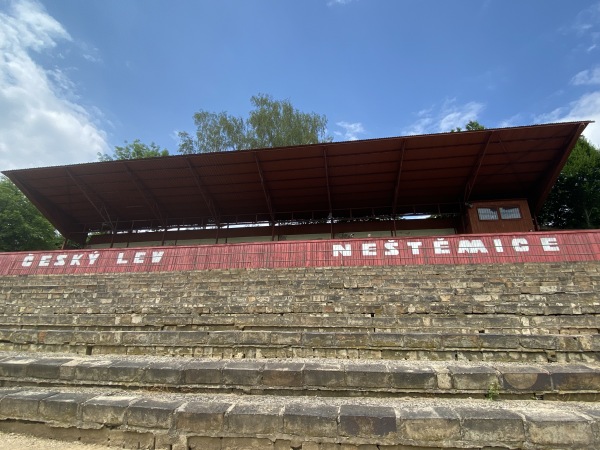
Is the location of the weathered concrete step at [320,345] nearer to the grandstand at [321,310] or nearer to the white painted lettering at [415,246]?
the grandstand at [321,310]

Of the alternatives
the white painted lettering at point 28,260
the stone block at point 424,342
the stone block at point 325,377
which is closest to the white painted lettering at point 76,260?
the white painted lettering at point 28,260

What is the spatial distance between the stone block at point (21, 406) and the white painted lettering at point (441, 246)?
1111 centimetres

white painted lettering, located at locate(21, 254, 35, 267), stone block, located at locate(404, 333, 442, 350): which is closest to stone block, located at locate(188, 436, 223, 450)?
stone block, located at locate(404, 333, 442, 350)

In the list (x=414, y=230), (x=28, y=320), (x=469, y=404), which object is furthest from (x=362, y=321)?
(x=414, y=230)

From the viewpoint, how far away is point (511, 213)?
17.3m

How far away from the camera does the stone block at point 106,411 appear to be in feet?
9.39

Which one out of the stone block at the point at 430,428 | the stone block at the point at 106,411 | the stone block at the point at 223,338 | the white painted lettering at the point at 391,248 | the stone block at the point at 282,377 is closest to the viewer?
the stone block at the point at 430,428

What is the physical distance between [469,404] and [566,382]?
1.12 m

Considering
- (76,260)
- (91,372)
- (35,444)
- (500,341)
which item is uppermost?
(76,260)

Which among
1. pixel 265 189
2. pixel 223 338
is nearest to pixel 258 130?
pixel 265 189

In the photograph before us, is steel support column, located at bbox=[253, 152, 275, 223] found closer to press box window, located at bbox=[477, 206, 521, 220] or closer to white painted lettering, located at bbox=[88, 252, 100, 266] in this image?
white painted lettering, located at bbox=[88, 252, 100, 266]

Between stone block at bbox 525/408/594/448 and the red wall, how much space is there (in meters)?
8.83

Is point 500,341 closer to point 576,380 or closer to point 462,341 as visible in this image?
point 462,341

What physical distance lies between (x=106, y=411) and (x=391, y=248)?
402 inches
